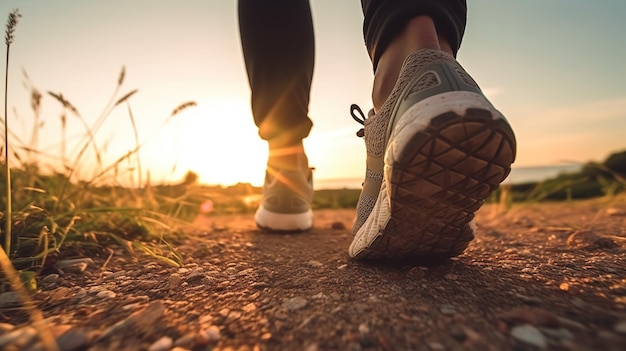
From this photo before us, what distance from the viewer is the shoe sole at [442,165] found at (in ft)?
2.04

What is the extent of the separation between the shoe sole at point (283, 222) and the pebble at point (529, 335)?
1.26 metres

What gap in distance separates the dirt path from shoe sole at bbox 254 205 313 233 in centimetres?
60

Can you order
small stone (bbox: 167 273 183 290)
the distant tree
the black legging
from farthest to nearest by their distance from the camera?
the distant tree
the black legging
small stone (bbox: 167 273 183 290)

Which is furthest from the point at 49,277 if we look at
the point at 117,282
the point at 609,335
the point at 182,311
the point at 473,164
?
the point at 609,335

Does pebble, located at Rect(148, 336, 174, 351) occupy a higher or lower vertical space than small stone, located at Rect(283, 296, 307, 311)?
lower

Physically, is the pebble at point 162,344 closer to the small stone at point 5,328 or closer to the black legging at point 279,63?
the small stone at point 5,328

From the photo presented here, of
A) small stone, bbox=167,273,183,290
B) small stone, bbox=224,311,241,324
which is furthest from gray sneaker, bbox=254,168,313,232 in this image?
small stone, bbox=224,311,241,324

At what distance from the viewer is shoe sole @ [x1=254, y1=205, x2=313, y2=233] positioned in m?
1.72

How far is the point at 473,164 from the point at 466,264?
381 mm

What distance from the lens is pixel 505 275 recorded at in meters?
0.81

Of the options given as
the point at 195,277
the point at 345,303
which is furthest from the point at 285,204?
the point at 345,303

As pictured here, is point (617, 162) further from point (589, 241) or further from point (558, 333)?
point (558, 333)

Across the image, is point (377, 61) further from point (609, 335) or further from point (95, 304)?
point (95, 304)

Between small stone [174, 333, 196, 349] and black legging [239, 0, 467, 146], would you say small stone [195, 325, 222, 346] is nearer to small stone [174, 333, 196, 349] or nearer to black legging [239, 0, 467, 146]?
small stone [174, 333, 196, 349]
